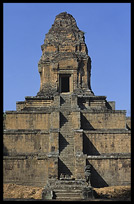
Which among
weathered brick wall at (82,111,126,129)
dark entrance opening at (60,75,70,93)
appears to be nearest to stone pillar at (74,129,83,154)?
weathered brick wall at (82,111,126,129)

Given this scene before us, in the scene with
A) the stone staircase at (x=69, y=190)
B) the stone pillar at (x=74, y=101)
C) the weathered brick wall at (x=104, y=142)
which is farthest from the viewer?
the stone pillar at (x=74, y=101)

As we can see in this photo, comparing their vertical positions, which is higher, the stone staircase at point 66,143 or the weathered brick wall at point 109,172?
the stone staircase at point 66,143

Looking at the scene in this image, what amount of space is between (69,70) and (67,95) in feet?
7.42

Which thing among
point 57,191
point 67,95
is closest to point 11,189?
point 57,191

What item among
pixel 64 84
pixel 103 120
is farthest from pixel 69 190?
pixel 64 84

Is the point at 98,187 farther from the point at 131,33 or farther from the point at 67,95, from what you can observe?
the point at 131,33

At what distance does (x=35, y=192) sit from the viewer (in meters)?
16.0

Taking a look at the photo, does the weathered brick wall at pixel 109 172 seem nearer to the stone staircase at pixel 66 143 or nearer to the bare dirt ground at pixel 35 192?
the bare dirt ground at pixel 35 192

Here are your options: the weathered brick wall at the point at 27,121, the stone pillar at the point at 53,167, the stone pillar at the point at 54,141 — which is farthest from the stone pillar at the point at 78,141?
the weathered brick wall at the point at 27,121

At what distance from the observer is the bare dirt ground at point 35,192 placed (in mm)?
14846

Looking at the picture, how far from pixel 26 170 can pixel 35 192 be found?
1.99m

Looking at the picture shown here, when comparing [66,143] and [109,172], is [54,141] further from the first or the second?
[109,172]

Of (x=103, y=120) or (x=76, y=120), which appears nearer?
(x=76, y=120)

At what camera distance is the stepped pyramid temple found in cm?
1706
